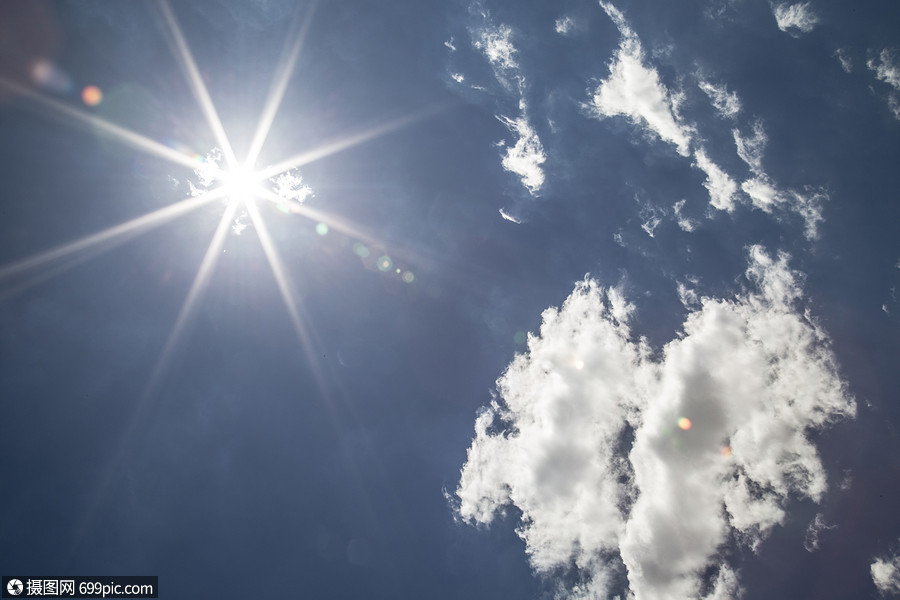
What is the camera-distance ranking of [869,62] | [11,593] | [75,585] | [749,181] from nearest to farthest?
[869,62], [749,181], [11,593], [75,585]

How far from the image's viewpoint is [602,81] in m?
67.2

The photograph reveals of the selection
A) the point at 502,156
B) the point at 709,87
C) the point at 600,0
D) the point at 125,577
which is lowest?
the point at 125,577

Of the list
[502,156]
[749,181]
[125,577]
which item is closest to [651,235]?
[749,181]

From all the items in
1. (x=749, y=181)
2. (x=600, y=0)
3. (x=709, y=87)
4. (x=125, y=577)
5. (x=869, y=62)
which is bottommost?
(x=125, y=577)

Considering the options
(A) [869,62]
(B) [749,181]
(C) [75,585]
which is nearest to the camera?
(A) [869,62]

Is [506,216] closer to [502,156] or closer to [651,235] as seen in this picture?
[502,156]

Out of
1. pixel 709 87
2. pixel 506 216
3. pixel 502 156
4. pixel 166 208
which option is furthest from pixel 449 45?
pixel 166 208

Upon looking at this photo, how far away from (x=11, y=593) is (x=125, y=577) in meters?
14.7

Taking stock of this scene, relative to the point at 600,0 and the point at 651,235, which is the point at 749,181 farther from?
the point at 600,0

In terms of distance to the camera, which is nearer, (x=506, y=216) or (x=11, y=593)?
(x=11, y=593)

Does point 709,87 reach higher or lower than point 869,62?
higher

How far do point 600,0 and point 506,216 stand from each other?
3698cm

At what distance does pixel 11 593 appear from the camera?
65625 mm

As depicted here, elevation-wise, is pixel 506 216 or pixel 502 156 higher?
pixel 502 156
